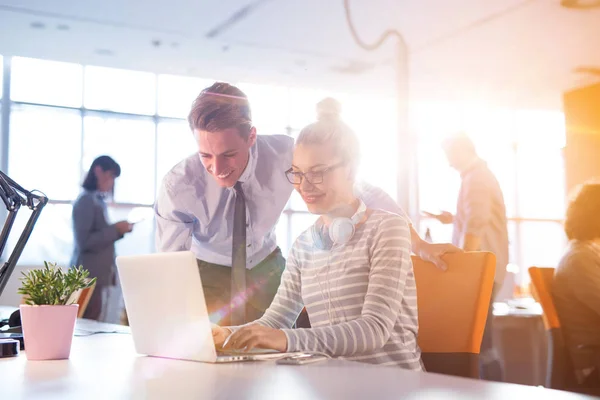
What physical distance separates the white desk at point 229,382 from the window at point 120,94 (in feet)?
18.2

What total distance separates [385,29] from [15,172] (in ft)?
13.9

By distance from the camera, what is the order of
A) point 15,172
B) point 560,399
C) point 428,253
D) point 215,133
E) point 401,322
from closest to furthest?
point 560,399 → point 401,322 → point 428,253 → point 215,133 → point 15,172

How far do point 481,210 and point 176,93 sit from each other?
3663mm

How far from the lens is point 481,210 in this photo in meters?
3.16

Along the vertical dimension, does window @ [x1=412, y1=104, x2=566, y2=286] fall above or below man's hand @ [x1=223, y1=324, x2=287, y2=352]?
above

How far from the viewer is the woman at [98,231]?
4.13 metres

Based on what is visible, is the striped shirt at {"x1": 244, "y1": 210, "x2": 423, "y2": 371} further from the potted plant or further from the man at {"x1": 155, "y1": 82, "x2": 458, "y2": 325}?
the man at {"x1": 155, "y1": 82, "x2": 458, "y2": 325}

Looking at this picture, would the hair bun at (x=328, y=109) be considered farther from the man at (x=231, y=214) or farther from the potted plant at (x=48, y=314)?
the potted plant at (x=48, y=314)

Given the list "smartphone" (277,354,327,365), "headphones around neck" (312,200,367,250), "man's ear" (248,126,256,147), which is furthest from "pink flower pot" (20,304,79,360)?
"man's ear" (248,126,256,147)

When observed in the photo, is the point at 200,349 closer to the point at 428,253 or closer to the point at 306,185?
the point at 428,253

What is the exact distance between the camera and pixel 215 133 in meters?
3.07

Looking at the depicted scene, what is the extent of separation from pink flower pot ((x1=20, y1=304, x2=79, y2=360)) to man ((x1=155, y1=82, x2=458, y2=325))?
146cm

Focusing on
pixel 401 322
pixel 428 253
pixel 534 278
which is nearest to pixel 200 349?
pixel 401 322

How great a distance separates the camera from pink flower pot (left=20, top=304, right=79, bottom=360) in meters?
1.13
